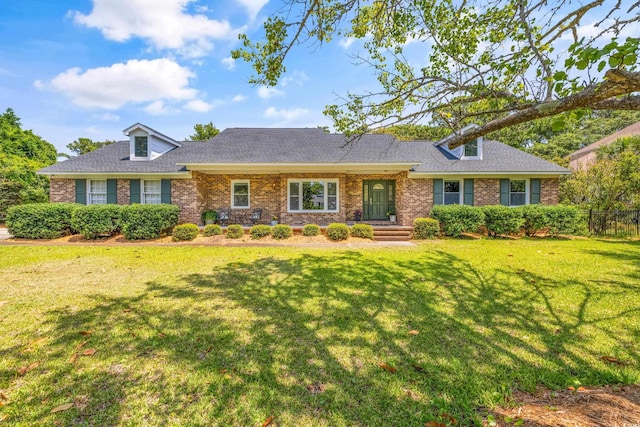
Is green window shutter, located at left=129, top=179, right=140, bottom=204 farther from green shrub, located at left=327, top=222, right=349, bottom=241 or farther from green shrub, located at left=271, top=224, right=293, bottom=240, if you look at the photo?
green shrub, located at left=327, top=222, right=349, bottom=241

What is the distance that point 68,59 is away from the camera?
35.1ft

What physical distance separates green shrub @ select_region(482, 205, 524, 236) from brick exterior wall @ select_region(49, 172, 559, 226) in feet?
7.05

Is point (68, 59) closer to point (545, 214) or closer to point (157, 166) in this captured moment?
point (157, 166)

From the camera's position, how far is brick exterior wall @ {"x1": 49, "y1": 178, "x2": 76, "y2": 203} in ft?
44.9

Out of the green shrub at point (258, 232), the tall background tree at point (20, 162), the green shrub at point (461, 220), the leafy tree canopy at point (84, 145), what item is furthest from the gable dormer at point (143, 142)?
the leafy tree canopy at point (84, 145)

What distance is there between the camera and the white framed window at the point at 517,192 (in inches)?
560

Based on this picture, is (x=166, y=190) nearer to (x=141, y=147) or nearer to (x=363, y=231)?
(x=141, y=147)

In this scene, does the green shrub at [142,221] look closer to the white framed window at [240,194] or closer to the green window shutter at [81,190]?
the white framed window at [240,194]

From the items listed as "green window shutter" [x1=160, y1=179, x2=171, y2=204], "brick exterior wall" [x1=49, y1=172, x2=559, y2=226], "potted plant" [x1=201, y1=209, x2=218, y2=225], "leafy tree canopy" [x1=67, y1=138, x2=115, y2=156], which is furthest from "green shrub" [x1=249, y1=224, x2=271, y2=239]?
"leafy tree canopy" [x1=67, y1=138, x2=115, y2=156]

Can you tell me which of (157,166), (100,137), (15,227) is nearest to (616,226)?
(157,166)

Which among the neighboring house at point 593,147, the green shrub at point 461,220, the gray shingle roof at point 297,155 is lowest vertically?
the green shrub at point 461,220

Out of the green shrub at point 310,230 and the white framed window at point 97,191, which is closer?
the green shrub at point 310,230

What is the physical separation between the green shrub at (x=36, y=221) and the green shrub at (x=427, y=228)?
1509 cm

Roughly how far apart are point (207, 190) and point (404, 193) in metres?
10.6
